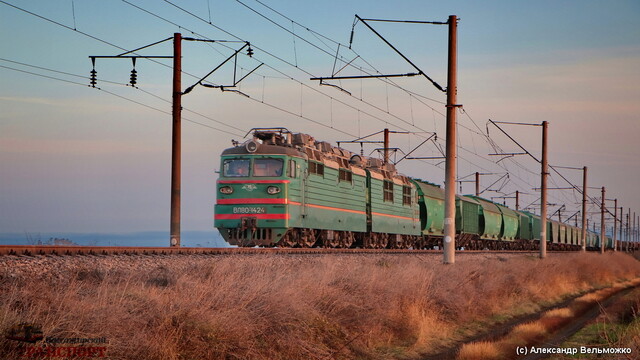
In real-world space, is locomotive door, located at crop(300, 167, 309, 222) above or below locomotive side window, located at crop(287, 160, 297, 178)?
below

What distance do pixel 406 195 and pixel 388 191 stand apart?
3.52 metres

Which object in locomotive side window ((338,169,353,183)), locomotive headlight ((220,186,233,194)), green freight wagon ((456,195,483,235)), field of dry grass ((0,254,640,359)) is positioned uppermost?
locomotive side window ((338,169,353,183))

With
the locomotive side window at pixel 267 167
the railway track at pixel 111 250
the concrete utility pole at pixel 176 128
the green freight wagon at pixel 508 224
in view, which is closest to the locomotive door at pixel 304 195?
the locomotive side window at pixel 267 167

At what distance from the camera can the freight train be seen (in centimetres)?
2803

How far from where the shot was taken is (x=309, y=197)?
29.6 m

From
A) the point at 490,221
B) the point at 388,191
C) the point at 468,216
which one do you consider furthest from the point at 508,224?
the point at 388,191

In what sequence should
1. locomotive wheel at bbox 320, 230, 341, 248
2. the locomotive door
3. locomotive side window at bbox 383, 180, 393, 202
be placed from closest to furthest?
the locomotive door, locomotive wheel at bbox 320, 230, 341, 248, locomotive side window at bbox 383, 180, 393, 202

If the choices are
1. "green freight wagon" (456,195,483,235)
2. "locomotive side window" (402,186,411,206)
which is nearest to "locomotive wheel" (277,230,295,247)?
"locomotive side window" (402,186,411,206)

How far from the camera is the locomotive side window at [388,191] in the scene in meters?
38.6

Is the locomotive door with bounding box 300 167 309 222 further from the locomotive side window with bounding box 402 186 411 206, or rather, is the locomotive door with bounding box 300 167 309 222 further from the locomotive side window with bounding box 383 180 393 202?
the locomotive side window with bounding box 402 186 411 206

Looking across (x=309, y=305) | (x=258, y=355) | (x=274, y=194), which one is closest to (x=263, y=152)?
(x=274, y=194)

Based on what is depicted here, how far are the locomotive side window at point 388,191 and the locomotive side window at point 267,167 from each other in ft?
37.3

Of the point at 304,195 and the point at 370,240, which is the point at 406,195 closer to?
the point at 370,240

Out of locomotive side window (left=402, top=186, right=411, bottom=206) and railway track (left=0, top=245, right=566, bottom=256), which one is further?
locomotive side window (left=402, top=186, right=411, bottom=206)
